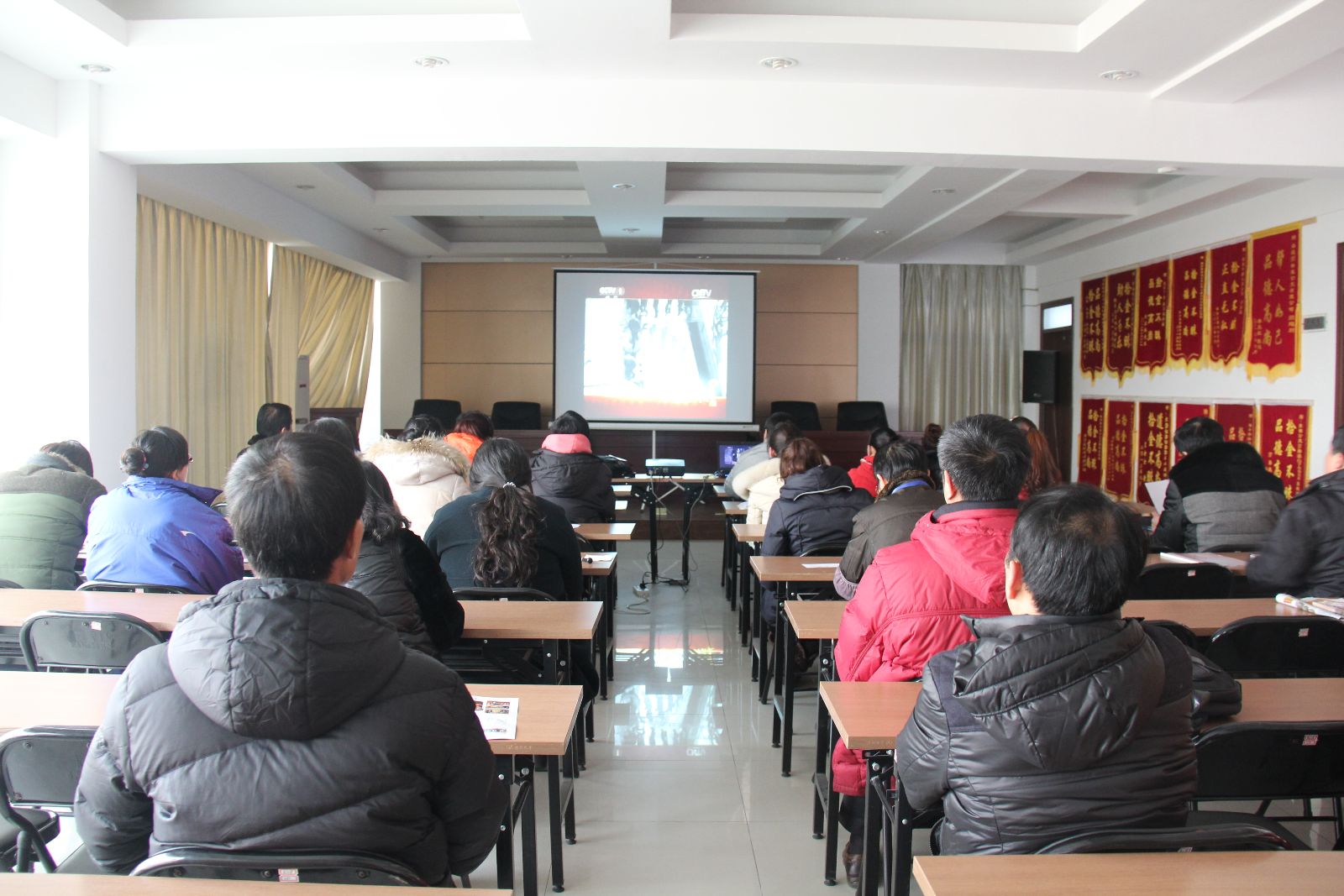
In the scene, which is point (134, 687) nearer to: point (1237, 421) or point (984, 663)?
point (984, 663)

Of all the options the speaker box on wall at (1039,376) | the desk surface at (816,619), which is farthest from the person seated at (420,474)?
the speaker box on wall at (1039,376)

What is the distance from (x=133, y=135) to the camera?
4.56 meters

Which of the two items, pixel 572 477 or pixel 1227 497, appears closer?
pixel 1227 497

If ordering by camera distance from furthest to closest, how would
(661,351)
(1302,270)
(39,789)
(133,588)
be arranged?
(661,351) < (1302,270) < (133,588) < (39,789)

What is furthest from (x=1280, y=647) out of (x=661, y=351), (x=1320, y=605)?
(x=661, y=351)

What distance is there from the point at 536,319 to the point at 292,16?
242 inches

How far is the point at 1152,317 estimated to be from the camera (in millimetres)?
8219

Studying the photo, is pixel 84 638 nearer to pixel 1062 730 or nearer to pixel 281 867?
pixel 281 867

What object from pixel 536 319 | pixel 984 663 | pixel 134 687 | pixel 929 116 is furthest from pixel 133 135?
pixel 536 319

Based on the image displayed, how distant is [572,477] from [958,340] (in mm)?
6872

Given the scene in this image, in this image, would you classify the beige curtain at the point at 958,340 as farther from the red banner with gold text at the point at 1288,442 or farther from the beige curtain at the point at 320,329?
the beige curtain at the point at 320,329

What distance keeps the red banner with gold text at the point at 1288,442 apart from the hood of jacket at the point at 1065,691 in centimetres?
616

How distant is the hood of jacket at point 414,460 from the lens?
3.67 metres

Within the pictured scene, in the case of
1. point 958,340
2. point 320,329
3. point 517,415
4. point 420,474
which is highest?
point 958,340
